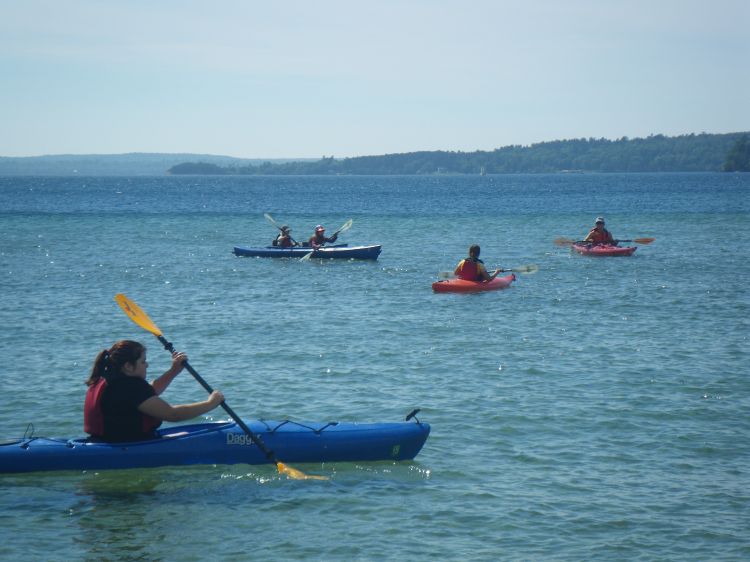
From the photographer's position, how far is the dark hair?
9305 millimetres

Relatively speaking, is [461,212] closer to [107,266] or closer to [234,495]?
[107,266]

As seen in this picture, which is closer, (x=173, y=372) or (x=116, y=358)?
(x=116, y=358)

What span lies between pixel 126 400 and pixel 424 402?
14.9 feet

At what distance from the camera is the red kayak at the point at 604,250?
99.5 ft

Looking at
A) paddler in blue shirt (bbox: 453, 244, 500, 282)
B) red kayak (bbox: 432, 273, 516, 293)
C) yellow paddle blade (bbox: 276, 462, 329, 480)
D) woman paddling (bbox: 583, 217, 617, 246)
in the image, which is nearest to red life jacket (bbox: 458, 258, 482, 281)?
paddler in blue shirt (bbox: 453, 244, 500, 282)

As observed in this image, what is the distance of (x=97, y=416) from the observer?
980 centimetres

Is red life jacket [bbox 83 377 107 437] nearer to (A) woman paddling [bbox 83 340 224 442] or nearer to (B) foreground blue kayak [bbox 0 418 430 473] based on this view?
(A) woman paddling [bbox 83 340 224 442]

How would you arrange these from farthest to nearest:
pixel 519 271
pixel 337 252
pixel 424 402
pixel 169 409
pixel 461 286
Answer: pixel 337 252 < pixel 519 271 < pixel 461 286 < pixel 424 402 < pixel 169 409

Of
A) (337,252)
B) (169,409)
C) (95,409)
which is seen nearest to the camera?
(169,409)

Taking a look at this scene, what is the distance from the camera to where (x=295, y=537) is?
8.66 meters

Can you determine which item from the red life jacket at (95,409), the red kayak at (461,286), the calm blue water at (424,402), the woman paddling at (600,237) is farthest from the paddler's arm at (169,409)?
the woman paddling at (600,237)

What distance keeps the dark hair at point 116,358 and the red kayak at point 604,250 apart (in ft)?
75.5

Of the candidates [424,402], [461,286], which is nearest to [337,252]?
[461,286]

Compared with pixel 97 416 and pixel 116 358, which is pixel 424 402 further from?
pixel 116 358
